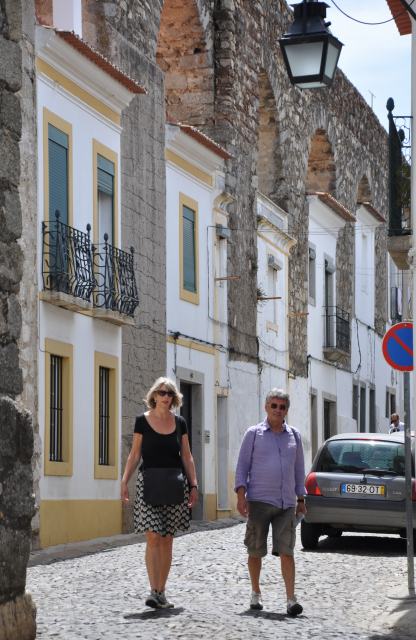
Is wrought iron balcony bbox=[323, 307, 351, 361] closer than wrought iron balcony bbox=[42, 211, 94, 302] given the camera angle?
No

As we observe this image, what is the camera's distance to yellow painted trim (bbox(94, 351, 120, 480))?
22.0 meters

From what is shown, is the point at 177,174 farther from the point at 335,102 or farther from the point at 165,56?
the point at 335,102

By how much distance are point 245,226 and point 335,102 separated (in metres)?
11.0

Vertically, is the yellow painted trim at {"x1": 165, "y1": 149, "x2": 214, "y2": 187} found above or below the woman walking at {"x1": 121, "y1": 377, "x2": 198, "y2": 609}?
above

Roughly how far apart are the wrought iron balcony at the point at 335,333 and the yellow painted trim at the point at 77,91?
51.8ft

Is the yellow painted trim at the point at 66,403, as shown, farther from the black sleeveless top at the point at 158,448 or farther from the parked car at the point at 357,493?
the black sleeveless top at the point at 158,448

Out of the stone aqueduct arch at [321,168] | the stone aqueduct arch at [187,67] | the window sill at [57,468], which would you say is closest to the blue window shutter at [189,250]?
the stone aqueduct arch at [187,67]

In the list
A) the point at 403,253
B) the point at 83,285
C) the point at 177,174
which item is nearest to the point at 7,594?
the point at 403,253

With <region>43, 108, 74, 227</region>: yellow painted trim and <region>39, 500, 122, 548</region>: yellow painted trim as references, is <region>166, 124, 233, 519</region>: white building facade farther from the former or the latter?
<region>43, 108, 74, 227</region>: yellow painted trim

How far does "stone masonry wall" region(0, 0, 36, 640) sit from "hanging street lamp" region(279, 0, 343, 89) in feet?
12.3

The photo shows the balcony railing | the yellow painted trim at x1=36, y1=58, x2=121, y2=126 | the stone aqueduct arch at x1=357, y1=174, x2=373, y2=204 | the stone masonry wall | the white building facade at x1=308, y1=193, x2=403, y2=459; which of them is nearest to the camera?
the stone masonry wall

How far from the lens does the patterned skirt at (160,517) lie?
10.8m

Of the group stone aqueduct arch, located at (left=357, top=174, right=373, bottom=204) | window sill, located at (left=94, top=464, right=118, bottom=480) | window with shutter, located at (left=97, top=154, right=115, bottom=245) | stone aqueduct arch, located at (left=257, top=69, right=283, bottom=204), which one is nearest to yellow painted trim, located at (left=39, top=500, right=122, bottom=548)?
window sill, located at (left=94, top=464, right=118, bottom=480)

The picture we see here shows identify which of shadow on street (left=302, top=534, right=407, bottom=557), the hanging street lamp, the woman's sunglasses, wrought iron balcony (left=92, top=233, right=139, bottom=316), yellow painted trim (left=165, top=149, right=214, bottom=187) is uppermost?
yellow painted trim (left=165, top=149, right=214, bottom=187)
